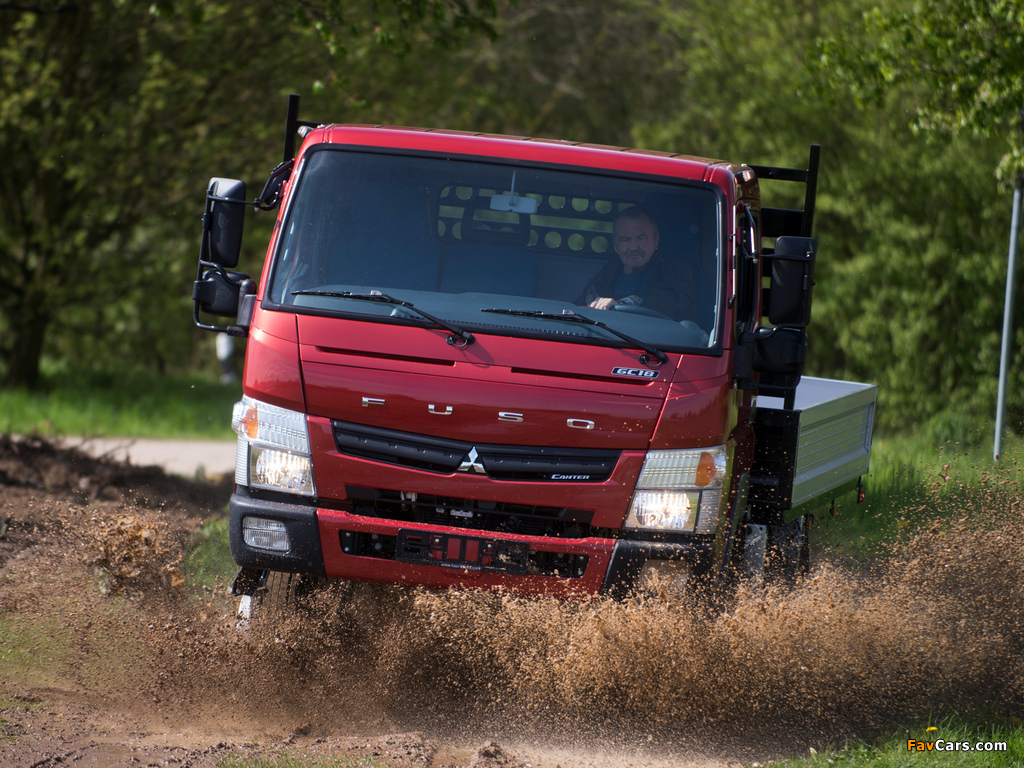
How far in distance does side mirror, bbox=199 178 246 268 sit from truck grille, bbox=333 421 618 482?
119 cm

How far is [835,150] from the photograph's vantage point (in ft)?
45.1

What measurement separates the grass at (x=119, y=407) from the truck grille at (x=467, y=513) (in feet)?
25.5

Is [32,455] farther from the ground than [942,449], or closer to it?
closer to it

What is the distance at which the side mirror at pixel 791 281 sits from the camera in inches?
194

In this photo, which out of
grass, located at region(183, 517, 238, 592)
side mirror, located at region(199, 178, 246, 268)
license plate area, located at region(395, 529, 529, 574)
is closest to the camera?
license plate area, located at region(395, 529, 529, 574)

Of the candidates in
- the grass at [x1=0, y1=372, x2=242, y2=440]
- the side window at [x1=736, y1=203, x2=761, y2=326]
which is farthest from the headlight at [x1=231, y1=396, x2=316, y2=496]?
the grass at [x1=0, y1=372, x2=242, y2=440]

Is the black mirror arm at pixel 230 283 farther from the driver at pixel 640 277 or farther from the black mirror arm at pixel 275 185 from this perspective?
the driver at pixel 640 277

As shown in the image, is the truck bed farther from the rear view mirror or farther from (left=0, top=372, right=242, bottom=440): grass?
(left=0, top=372, right=242, bottom=440): grass

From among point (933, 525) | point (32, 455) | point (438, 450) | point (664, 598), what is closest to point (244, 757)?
point (438, 450)

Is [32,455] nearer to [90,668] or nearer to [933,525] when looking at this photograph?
[90,668]

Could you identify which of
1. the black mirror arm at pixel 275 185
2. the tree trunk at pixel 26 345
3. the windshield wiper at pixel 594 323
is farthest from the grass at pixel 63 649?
the tree trunk at pixel 26 345

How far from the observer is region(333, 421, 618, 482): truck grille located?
4582 millimetres

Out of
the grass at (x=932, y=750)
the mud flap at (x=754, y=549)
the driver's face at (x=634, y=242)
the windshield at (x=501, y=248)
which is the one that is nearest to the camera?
the grass at (x=932, y=750)

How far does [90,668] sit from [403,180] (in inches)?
102
